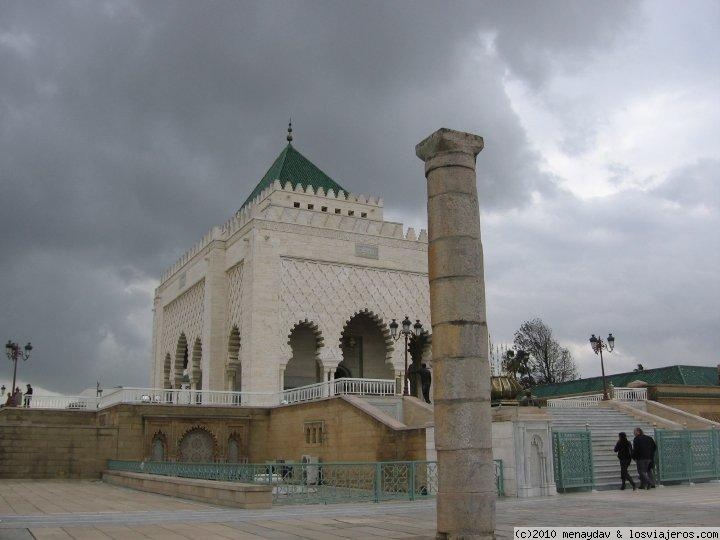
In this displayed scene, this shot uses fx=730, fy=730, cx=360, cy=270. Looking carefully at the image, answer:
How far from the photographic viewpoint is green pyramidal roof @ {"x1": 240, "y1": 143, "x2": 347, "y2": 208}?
28750 millimetres

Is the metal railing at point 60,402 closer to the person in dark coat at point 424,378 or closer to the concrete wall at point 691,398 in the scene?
the person in dark coat at point 424,378

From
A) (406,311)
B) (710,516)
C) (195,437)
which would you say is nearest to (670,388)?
(406,311)

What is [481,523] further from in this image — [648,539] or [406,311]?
[406,311]

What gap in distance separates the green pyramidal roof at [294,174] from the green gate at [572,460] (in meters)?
18.3

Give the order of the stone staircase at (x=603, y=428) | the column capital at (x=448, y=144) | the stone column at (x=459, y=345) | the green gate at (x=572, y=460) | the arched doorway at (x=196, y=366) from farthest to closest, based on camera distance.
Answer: the arched doorway at (x=196, y=366)
the stone staircase at (x=603, y=428)
the green gate at (x=572, y=460)
the column capital at (x=448, y=144)
the stone column at (x=459, y=345)

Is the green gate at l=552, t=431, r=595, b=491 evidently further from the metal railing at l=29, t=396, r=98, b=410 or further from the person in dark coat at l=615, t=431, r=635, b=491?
the metal railing at l=29, t=396, r=98, b=410

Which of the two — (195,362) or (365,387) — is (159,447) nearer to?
(365,387)

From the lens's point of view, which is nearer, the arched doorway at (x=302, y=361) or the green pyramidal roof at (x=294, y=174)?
the arched doorway at (x=302, y=361)

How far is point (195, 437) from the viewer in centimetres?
2003

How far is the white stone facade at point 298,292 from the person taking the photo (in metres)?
23.0

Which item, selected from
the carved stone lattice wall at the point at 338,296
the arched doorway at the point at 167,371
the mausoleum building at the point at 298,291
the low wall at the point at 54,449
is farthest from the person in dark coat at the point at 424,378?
the arched doorway at the point at 167,371

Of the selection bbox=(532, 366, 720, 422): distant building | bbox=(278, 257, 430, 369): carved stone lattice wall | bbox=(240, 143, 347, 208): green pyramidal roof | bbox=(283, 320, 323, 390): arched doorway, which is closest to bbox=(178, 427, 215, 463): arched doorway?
bbox=(278, 257, 430, 369): carved stone lattice wall

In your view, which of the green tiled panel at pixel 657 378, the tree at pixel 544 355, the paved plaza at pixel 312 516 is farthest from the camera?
the tree at pixel 544 355

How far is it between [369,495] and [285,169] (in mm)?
20114
